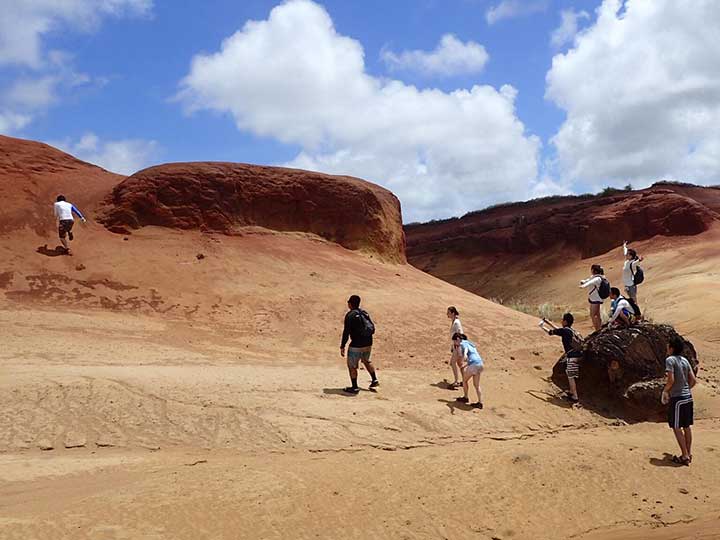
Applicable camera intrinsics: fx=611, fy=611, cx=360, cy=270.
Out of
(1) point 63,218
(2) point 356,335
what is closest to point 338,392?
(2) point 356,335

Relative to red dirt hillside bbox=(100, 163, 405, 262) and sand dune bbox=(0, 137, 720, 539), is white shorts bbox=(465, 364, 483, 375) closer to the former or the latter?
sand dune bbox=(0, 137, 720, 539)

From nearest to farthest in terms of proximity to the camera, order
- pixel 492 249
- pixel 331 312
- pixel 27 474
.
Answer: pixel 27 474
pixel 331 312
pixel 492 249

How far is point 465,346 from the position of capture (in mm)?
9258

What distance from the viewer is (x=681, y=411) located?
697cm

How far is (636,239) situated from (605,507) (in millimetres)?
33394

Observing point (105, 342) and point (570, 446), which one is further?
point (105, 342)

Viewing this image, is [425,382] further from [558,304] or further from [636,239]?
[636,239]

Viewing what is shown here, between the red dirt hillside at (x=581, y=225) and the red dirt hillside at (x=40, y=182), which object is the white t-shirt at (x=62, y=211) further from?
the red dirt hillside at (x=581, y=225)

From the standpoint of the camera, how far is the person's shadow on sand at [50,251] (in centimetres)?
1431

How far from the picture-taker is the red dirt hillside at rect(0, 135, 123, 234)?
15.4 meters

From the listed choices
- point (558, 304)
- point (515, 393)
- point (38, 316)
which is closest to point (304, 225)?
point (38, 316)

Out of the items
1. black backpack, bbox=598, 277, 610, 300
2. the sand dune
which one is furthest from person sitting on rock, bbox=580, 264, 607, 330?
the sand dune

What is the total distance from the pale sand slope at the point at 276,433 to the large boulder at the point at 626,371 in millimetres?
672

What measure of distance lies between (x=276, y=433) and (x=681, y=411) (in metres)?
4.70
